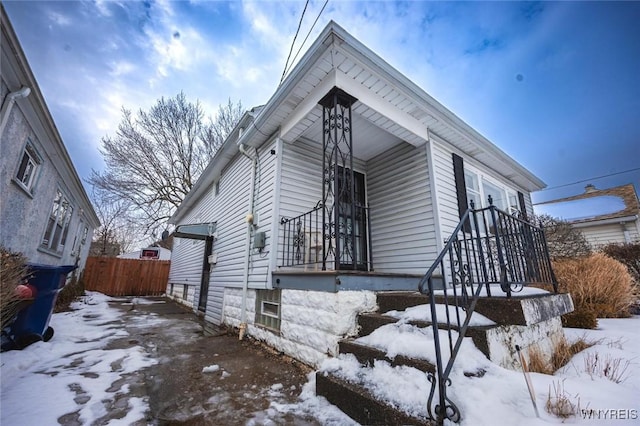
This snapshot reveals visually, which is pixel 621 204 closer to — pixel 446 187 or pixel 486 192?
pixel 486 192

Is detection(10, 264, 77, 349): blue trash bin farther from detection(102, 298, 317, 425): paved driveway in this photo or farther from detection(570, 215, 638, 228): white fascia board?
detection(570, 215, 638, 228): white fascia board

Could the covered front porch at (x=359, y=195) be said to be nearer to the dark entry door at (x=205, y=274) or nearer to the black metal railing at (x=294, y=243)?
the black metal railing at (x=294, y=243)

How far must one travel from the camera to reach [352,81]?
3.68m

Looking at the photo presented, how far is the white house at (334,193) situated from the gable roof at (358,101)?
17mm

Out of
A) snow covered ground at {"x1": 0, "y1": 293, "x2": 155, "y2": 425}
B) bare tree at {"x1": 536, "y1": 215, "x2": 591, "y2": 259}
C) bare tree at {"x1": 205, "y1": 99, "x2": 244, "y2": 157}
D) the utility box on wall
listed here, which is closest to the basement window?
the utility box on wall

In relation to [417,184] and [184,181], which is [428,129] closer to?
[417,184]

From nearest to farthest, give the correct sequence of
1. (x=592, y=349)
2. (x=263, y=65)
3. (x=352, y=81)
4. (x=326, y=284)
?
(x=592, y=349), (x=326, y=284), (x=352, y=81), (x=263, y=65)

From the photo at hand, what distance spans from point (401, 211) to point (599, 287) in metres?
3.43

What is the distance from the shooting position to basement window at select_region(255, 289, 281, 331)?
4.02 m

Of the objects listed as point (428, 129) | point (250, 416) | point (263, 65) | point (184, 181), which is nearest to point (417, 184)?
point (428, 129)

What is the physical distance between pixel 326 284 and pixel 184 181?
13.8 m

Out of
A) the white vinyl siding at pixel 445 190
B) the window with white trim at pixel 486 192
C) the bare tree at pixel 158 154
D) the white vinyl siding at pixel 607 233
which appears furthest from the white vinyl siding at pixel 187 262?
the white vinyl siding at pixel 607 233

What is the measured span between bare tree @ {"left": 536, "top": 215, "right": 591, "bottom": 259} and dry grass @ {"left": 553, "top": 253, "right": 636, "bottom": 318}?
487 centimetres

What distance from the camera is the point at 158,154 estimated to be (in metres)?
13.7
